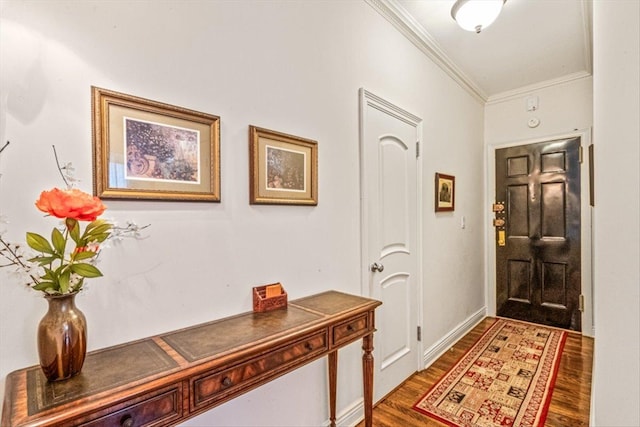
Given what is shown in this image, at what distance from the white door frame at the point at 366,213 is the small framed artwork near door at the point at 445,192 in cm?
33

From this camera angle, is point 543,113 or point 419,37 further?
point 543,113

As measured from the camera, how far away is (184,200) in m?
1.22

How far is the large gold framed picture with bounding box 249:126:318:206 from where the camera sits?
1456 millimetres

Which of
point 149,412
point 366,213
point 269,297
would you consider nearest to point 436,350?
point 366,213

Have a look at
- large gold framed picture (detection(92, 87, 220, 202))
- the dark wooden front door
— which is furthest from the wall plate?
large gold framed picture (detection(92, 87, 220, 202))

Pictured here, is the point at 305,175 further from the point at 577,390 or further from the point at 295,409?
the point at 577,390

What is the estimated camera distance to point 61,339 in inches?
32.0

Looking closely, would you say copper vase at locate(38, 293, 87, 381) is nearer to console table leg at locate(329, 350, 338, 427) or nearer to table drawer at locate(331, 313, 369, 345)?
table drawer at locate(331, 313, 369, 345)

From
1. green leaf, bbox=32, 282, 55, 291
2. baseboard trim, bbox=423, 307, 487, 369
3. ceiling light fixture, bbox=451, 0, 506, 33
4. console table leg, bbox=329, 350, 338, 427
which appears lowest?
baseboard trim, bbox=423, 307, 487, 369

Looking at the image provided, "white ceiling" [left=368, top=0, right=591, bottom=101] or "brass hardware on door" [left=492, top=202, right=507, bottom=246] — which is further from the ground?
"white ceiling" [left=368, top=0, right=591, bottom=101]

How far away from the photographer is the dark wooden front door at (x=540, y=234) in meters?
3.35

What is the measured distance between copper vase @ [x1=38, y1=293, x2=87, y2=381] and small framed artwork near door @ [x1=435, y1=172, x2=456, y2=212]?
8.69 feet

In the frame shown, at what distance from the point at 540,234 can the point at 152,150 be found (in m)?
3.90

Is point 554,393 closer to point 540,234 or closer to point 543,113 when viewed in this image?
point 540,234
